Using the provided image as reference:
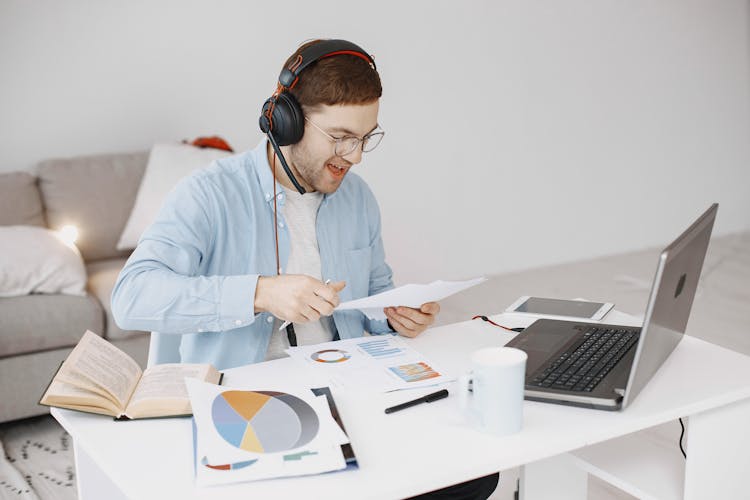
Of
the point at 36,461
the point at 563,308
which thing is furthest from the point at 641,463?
the point at 36,461

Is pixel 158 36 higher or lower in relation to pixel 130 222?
higher

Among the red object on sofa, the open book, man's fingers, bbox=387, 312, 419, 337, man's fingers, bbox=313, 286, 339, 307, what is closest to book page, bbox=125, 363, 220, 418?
the open book

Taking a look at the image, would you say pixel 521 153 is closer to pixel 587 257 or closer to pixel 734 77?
pixel 587 257

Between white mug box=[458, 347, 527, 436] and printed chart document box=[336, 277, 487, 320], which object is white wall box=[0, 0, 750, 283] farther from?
white mug box=[458, 347, 527, 436]

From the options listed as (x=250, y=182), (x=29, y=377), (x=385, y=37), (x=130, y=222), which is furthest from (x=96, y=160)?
(x=250, y=182)

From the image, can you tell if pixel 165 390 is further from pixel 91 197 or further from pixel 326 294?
pixel 91 197

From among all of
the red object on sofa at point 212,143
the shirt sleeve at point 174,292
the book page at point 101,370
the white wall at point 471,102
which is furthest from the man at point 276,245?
the white wall at point 471,102

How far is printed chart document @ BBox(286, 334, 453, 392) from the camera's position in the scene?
137 cm

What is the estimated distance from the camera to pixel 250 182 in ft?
5.52

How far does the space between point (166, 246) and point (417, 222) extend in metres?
2.81

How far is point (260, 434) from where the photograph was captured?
1123 mm

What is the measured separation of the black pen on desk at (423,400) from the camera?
1.26 m

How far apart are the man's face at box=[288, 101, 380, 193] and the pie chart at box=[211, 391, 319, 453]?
544 mm

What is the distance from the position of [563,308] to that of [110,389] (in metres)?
0.93
